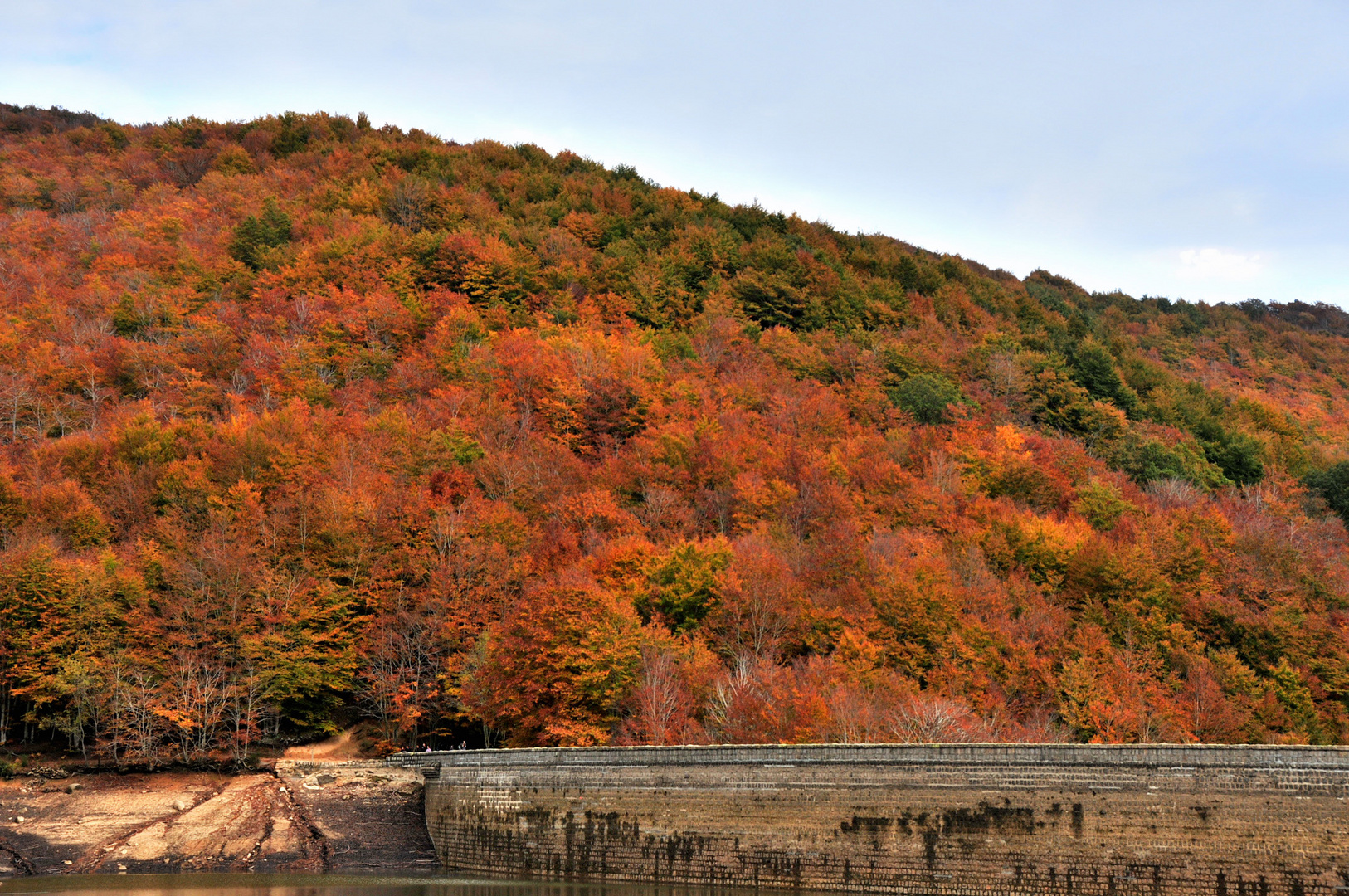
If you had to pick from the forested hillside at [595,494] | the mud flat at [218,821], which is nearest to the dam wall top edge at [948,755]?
the forested hillside at [595,494]

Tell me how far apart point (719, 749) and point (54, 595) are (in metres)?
33.9

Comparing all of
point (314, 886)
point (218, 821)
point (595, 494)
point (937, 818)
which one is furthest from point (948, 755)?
point (595, 494)

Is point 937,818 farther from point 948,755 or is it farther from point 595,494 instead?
point 595,494

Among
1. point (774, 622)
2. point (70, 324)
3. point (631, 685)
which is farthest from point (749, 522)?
point (70, 324)

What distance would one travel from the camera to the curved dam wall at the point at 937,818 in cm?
3062

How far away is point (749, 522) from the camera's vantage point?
67.5 m

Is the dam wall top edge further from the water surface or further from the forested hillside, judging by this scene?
the forested hillside

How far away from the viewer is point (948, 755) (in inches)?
1362

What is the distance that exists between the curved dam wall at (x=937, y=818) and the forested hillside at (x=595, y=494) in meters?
6.75

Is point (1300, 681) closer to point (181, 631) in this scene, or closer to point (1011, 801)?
point (1011, 801)

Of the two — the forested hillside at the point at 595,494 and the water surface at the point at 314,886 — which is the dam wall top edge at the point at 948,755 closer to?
the water surface at the point at 314,886

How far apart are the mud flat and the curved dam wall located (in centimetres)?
629

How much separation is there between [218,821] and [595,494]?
2849 cm

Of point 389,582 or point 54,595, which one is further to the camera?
point 389,582
